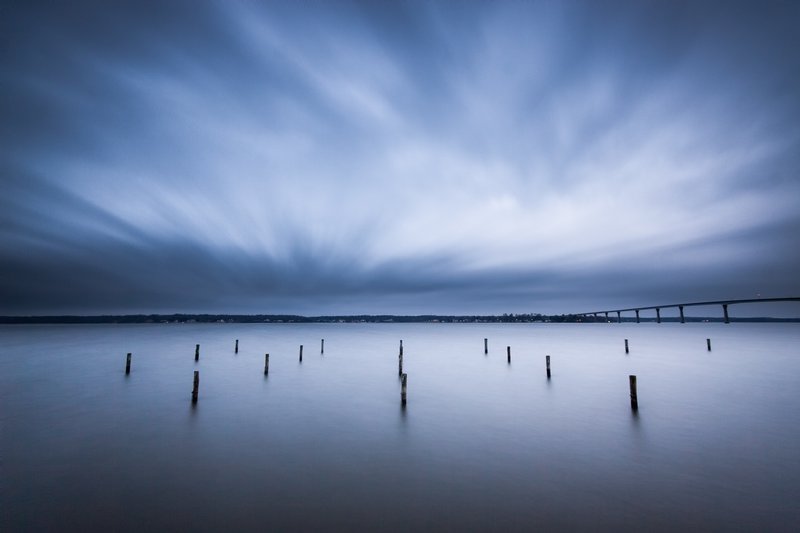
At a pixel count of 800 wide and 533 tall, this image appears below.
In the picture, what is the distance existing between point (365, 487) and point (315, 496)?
1.32 metres

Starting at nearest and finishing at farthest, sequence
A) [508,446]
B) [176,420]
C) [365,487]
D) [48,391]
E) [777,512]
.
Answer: [777,512], [365,487], [508,446], [176,420], [48,391]

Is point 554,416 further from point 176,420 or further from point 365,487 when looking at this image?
point 176,420

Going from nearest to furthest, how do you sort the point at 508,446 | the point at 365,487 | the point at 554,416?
the point at 365,487 → the point at 508,446 → the point at 554,416

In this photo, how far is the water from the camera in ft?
28.1

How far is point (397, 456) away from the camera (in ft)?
41.4

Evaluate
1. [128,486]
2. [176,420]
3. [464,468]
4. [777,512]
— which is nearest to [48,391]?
[176,420]

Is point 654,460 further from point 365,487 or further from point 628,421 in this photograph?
point 365,487

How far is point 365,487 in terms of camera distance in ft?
32.9

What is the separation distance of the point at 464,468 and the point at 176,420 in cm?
1303

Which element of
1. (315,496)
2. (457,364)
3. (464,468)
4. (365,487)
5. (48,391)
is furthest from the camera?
(457,364)

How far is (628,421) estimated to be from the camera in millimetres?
17078

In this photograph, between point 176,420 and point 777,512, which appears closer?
point 777,512

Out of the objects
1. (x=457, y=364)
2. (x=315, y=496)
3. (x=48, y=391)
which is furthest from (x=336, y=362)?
(x=315, y=496)

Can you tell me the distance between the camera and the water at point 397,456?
8555 mm
